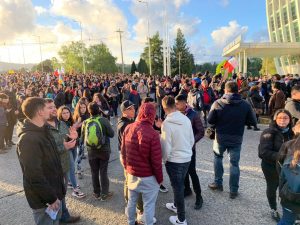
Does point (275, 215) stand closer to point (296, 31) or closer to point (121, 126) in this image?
point (121, 126)

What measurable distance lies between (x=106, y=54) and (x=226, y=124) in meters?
86.5

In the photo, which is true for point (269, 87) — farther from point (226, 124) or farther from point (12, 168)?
point (12, 168)

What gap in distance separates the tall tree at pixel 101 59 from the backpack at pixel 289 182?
85.8 meters

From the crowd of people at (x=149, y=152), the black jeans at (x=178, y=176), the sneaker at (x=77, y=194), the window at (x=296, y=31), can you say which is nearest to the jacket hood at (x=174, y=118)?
the crowd of people at (x=149, y=152)

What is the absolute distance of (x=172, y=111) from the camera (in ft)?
11.3

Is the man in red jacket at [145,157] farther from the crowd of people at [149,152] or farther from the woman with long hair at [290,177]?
the woman with long hair at [290,177]

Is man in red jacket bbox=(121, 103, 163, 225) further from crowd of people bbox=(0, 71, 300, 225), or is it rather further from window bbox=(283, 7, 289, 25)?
window bbox=(283, 7, 289, 25)

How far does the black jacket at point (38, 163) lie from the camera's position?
7.84 feet

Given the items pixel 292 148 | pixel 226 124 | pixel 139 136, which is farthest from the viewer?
pixel 226 124

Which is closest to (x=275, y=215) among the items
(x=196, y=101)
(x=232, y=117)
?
(x=232, y=117)

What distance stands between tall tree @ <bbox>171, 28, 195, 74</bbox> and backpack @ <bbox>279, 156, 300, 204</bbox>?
2392 inches

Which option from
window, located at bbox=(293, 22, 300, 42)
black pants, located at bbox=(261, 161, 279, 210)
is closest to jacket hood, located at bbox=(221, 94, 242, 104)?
black pants, located at bbox=(261, 161, 279, 210)

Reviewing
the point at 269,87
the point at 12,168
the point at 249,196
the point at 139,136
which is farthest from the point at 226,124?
the point at 269,87

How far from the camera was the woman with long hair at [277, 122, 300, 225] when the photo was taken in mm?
2654
